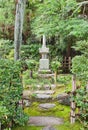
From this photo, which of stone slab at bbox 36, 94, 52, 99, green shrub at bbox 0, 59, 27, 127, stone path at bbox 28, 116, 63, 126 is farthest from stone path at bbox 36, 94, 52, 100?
green shrub at bbox 0, 59, 27, 127

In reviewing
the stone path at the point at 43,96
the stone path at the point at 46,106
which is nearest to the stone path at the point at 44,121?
the stone path at the point at 46,106

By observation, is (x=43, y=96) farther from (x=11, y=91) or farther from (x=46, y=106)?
(x=11, y=91)

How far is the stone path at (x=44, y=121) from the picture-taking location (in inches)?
240

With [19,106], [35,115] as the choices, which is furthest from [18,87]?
[35,115]

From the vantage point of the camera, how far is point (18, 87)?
566 cm

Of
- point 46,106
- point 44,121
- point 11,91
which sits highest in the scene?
point 11,91

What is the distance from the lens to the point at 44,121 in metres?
6.25

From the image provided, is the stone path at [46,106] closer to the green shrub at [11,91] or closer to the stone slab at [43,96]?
the stone slab at [43,96]

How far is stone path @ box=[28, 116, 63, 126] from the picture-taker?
6.10m

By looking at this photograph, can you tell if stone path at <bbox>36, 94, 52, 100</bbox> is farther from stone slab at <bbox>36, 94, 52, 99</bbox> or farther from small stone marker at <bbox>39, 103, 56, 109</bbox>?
small stone marker at <bbox>39, 103, 56, 109</bbox>

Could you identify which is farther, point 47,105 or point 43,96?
point 43,96

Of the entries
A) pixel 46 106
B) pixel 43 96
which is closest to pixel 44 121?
pixel 46 106

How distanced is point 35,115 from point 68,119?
36.6 inches

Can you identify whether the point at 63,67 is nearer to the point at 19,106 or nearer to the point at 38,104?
the point at 38,104
